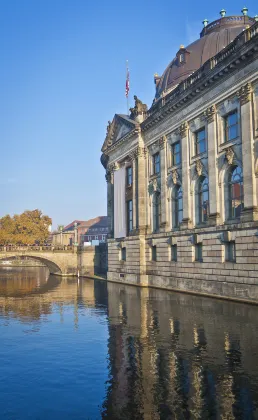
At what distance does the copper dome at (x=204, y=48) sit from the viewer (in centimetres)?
5200

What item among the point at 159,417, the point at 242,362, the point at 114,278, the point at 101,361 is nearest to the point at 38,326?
the point at 101,361

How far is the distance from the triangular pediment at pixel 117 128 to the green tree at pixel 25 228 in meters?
47.3

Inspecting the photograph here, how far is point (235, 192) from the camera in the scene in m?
29.4

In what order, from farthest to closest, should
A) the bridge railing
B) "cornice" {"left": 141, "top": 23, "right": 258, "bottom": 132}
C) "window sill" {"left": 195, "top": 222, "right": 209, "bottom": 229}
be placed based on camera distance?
the bridge railing → "window sill" {"left": 195, "top": 222, "right": 209, "bottom": 229} → "cornice" {"left": 141, "top": 23, "right": 258, "bottom": 132}

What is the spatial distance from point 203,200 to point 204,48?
91.8ft

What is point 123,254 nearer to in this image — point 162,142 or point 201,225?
point 162,142

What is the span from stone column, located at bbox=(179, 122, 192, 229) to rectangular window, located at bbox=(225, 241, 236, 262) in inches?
225

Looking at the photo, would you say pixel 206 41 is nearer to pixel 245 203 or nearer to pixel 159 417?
pixel 245 203

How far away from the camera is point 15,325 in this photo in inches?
813

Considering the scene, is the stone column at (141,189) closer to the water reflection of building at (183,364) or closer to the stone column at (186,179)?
the stone column at (186,179)

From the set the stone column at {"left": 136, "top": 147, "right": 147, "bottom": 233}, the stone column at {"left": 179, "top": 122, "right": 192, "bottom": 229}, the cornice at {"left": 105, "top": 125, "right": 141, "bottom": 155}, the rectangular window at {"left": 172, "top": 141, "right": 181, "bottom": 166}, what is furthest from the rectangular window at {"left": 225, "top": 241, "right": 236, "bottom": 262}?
the cornice at {"left": 105, "top": 125, "right": 141, "bottom": 155}

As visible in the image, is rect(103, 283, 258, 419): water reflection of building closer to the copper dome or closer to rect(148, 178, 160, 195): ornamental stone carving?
rect(148, 178, 160, 195): ornamental stone carving

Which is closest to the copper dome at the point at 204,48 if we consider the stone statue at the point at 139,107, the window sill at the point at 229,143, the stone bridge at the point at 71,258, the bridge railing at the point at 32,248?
the stone statue at the point at 139,107

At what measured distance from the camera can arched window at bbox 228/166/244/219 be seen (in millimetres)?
28656
